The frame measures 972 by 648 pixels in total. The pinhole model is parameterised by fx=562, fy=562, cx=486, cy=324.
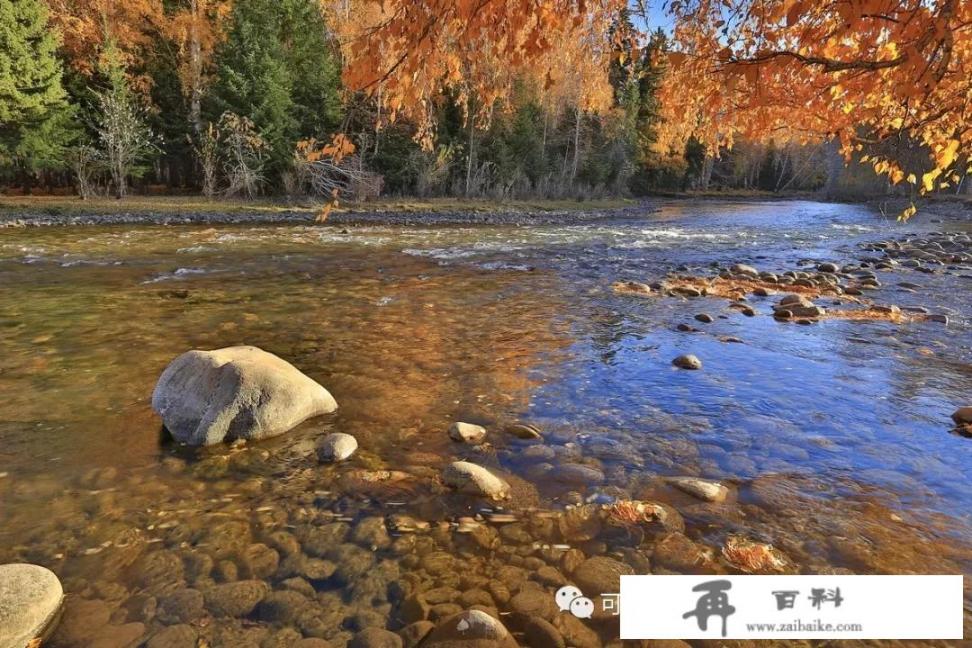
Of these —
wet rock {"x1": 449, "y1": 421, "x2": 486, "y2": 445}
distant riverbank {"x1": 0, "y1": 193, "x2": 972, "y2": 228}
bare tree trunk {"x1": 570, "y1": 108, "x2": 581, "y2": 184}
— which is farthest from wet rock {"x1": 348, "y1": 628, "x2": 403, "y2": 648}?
bare tree trunk {"x1": 570, "y1": 108, "x2": 581, "y2": 184}

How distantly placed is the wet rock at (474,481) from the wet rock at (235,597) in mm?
1236

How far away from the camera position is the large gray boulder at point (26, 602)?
2.27 metres

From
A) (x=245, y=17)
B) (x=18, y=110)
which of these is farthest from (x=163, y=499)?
(x=245, y=17)

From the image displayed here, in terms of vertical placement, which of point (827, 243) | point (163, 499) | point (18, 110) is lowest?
point (163, 499)

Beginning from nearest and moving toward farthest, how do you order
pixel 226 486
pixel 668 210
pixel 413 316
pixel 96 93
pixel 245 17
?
pixel 226 486 → pixel 413 316 → pixel 96 93 → pixel 245 17 → pixel 668 210

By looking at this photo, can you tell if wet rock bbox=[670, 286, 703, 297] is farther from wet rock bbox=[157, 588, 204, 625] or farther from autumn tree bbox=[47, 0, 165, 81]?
autumn tree bbox=[47, 0, 165, 81]

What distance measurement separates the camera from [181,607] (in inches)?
99.5

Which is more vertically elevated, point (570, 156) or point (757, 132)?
point (570, 156)

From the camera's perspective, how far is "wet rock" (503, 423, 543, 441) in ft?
13.9

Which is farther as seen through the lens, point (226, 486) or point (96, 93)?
point (96, 93)

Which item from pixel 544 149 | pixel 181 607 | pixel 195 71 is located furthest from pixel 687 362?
pixel 544 149

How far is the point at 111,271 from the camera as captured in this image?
10711 millimetres

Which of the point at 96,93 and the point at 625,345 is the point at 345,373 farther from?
the point at 96,93

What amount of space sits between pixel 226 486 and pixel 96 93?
26244 millimetres
